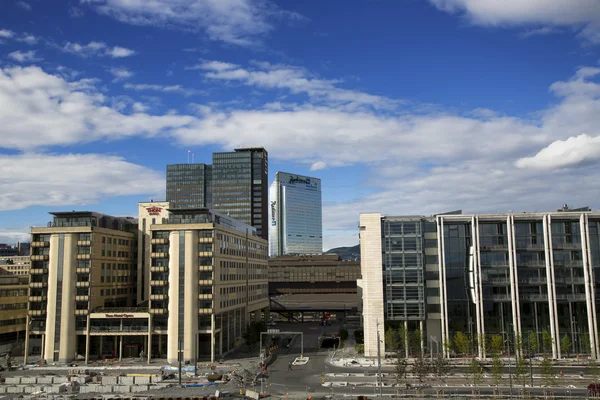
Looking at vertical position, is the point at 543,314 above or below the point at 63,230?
below

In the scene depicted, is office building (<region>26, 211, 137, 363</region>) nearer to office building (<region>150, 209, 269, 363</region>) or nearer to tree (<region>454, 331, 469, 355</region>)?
office building (<region>150, 209, 269, 363</region>)

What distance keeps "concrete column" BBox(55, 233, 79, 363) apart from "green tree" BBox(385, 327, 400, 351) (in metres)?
61.3

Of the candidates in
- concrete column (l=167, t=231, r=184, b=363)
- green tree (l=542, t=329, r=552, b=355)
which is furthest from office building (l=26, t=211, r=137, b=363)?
green tree (l=542, t=329, r=552, b=355)

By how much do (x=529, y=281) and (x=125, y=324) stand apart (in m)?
79.0

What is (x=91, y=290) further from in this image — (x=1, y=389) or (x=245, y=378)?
(x=245, y=378)

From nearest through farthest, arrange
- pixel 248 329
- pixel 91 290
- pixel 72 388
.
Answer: pixel 72 388, pixel 91 290, pixel 248 329

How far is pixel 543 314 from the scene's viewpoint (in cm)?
9750

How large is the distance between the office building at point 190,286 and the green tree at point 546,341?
6061 centimetres

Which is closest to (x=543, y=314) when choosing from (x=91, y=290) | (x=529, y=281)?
(x=529, y=281)

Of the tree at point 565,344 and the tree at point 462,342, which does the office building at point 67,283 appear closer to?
the tree at point 462,342

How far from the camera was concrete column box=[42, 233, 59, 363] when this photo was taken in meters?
102

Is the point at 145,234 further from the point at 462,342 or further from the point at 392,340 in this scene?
the point at 462,342

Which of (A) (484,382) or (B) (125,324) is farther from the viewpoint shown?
(B) (125,324)

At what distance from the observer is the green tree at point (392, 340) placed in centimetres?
9606
